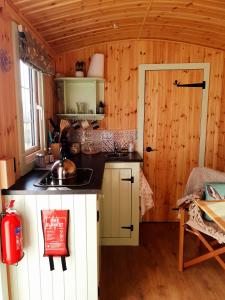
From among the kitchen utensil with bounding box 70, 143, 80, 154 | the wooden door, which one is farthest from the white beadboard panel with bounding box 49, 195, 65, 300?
the wooden door

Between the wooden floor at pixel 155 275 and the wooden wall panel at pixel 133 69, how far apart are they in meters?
1.33

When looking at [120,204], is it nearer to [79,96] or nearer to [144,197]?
[144,197]

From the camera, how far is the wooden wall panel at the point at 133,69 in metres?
3.09

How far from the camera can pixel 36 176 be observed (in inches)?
78.0

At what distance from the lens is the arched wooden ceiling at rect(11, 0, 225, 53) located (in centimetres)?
197

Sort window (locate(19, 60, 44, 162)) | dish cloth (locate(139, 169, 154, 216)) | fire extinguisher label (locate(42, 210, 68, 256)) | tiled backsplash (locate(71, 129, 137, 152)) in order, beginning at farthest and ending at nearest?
1. tiled backsplash (locate(71, 129, 137, 152))
2. dish cloth (locate(139, 169, 154, 216))
3. window (locate(19, 60, 44, 162))
4. fire extinguisher label (locate(42, 210, 68, 256))

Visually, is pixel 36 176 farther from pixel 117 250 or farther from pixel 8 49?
pixel 117 250

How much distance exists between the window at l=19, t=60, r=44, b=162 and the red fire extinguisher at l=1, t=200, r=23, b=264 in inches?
27.5

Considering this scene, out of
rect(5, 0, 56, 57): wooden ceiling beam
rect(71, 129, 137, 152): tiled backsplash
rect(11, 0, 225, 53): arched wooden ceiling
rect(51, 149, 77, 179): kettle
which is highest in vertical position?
rect(11, 0, 225, 53): arched wooden ceiling

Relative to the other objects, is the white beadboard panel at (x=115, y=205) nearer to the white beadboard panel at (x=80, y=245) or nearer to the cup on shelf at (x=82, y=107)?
the cup on shelf at (x=82, y=107)


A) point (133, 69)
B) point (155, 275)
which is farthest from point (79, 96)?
point (155, 275)

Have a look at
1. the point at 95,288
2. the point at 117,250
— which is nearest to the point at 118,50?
the point at 117,250

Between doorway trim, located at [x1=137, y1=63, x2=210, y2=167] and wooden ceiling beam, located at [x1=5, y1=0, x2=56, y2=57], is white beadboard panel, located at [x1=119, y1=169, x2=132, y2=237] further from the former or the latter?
wooden ceiling beam, located at [x1=5, y1=0, x2=56, y2=57]

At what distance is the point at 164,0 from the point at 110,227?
2289 millimetres
